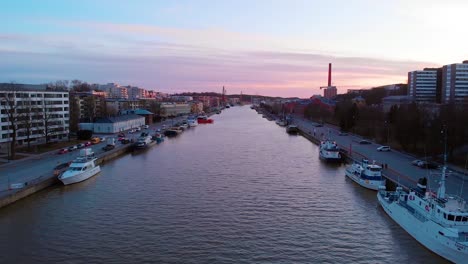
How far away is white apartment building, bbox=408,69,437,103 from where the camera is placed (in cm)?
7806

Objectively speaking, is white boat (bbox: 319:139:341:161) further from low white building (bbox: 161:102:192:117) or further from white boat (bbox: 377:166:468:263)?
low white building (bbox: 161:102:192:117)

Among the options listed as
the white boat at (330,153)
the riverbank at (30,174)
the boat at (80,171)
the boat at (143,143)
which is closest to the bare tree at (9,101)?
the riverbank at (30,174)

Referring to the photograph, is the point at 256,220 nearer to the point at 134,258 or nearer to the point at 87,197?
the point at 134,258

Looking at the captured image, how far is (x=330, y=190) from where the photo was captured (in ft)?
60.3

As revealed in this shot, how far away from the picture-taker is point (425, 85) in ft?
258

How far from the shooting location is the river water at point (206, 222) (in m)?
11.2

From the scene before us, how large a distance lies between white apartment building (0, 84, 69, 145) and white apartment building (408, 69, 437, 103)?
213 feet

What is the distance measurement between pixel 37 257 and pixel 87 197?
20.0 ft

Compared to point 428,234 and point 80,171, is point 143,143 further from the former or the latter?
point 428,234

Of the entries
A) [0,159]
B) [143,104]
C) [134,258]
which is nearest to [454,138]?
[134,258]

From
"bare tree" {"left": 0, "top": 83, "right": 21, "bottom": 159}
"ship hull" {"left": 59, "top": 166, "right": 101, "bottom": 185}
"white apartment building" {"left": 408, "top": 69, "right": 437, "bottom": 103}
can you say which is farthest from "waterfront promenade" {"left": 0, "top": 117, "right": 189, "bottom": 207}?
"white apartment building" {"left": 408, "top": 69, "right": 437, "bottom": 103}

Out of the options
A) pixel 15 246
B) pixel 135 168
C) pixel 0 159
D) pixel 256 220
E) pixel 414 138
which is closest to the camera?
pixel 15 246

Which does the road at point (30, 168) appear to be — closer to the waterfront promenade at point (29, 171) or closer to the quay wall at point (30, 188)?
the waterfront promenade at point (29, 171)

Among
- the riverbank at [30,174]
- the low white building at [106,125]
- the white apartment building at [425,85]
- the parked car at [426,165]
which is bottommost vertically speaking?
the riverbank at [30,174]
